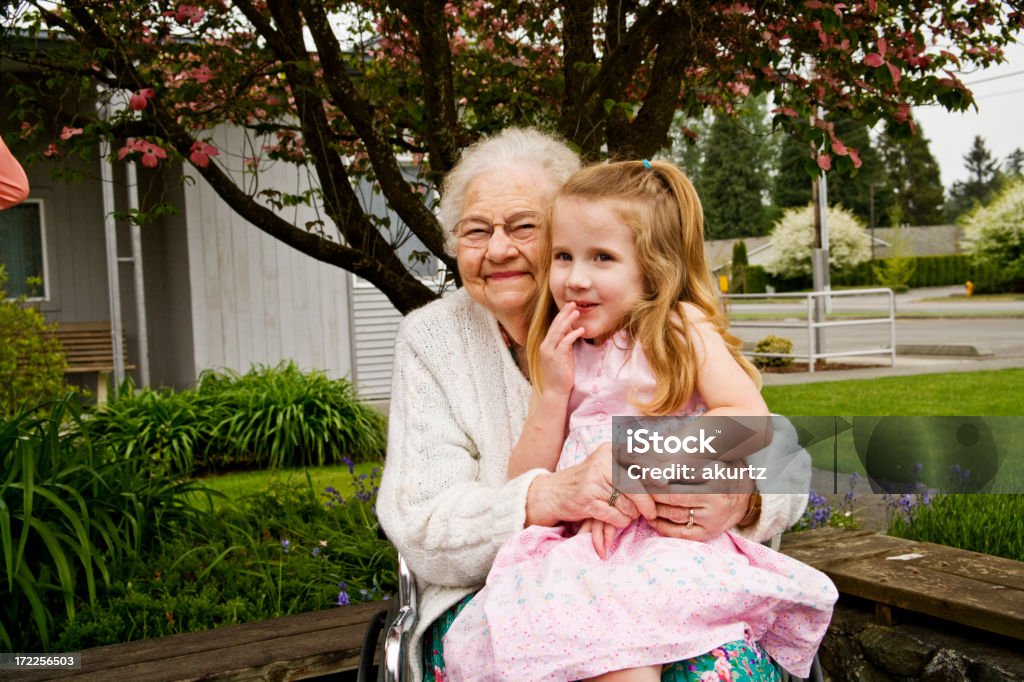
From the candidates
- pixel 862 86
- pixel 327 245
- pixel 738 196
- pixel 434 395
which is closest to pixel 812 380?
pixel 862 86

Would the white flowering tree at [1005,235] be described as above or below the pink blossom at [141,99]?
above

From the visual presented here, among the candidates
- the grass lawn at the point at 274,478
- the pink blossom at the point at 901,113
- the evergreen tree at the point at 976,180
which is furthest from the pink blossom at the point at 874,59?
the evergreen tree at the point at 976,180

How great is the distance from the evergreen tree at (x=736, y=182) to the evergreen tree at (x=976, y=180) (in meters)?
29.2

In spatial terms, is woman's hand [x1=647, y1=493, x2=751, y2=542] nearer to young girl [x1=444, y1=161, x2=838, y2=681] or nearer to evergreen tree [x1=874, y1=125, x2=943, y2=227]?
young girl [x1=444, y1=161, x2=838, y2=681]

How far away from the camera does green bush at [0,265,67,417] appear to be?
7.02 meters

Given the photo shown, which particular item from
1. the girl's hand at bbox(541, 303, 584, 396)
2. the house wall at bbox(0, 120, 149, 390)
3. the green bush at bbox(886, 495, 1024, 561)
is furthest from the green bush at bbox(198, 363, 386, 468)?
the girl's hand at bbox(541, 303, 584, 396)

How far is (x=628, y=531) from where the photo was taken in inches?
74.8

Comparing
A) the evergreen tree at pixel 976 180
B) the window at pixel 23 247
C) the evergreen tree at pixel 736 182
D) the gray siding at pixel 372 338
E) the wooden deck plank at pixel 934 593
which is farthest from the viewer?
the evergreen tree at pixel 976 180

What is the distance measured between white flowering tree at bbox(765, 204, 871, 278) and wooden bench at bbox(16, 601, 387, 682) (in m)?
47.9

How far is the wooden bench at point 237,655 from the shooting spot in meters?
2.50

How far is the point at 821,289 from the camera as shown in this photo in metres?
15.7

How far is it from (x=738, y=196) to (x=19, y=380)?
66018mm

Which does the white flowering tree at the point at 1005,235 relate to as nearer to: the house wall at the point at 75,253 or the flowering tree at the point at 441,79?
the house wall at the point at 75,253

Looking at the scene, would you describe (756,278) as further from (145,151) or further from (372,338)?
(145,151)
